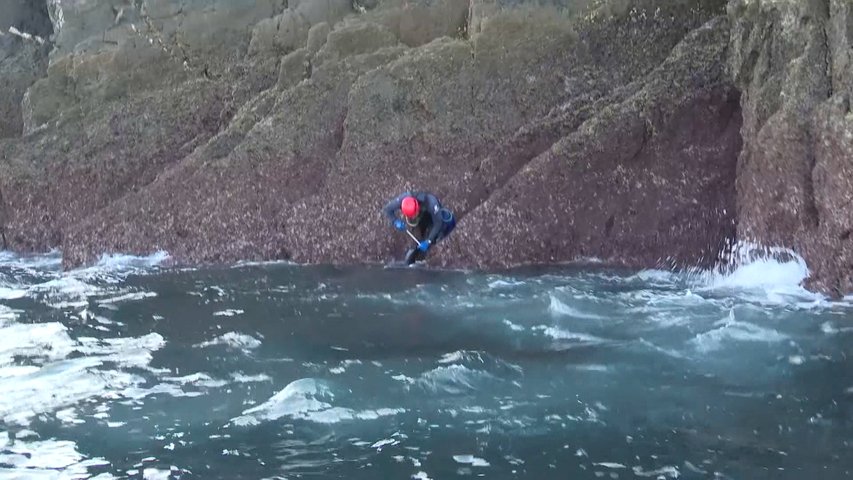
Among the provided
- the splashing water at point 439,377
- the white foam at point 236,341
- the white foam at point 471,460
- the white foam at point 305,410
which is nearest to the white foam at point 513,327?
the splashing water at point 439,377

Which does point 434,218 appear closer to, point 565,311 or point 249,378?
point 565,311

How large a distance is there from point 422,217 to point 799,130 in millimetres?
4037

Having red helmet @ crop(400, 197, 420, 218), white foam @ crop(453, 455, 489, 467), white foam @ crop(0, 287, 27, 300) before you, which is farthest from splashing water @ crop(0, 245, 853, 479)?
red helmet @ crop(400, 197, 420, 218)

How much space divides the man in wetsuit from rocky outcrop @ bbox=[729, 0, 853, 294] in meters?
3.19

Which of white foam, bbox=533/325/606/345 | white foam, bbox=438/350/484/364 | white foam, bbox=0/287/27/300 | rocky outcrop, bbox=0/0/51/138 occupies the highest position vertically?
rocky outcrop, bbox=0/0/51/138

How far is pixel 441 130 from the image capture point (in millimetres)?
11711

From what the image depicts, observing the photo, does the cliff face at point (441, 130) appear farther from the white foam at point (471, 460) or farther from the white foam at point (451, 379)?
the white foam at point (471, 460)

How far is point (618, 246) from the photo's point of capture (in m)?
10.5

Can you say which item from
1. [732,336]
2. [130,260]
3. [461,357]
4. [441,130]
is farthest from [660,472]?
[130,260]

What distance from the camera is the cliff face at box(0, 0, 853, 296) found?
9.97 metres

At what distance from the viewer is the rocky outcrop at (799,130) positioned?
349 inches

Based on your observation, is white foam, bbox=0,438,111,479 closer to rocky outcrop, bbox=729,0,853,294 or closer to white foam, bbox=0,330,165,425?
white foam, bbox=0,330,165,425

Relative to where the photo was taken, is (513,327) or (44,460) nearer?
(44,460)

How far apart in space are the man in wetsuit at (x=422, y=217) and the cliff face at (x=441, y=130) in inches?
8.4
